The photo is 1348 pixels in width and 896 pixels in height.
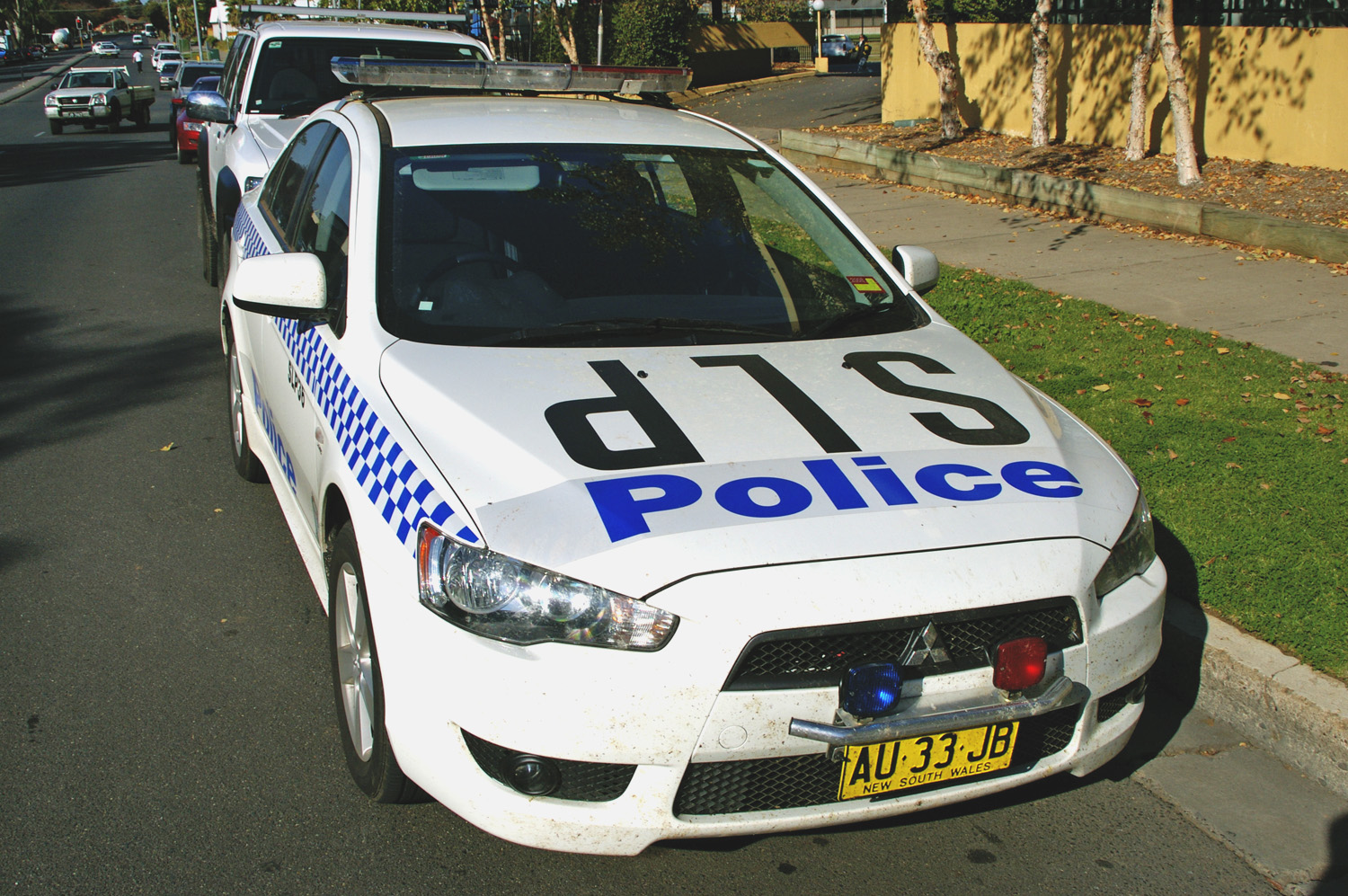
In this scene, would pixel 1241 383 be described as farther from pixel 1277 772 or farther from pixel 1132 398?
pixel 1277 772

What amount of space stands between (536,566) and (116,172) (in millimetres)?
18570

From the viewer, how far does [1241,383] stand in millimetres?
5871

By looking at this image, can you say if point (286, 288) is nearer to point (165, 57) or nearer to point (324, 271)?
point (324, 271)

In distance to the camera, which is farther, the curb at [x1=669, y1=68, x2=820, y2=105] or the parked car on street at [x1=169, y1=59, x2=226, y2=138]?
the curb at [x1=669, y1=68, x2=820, y2=105]

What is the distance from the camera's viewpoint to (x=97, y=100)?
27688 mm

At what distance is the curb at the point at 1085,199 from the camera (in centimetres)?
900

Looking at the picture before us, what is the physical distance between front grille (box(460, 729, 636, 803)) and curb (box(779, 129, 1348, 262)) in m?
8.27

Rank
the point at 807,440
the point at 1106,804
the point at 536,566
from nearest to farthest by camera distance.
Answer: the point at 536,566 → the point at 807,440 → the point at 1106,804

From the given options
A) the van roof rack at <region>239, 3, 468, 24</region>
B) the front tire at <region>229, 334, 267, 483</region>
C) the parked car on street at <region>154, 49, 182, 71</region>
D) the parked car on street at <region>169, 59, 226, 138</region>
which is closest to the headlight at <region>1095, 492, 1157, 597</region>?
the front tire at <region>229, 334, 267, 483</region>

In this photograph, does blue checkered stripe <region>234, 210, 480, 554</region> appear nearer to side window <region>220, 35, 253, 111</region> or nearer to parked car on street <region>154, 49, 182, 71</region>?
side window <region>220, 35, 253, 111</region>

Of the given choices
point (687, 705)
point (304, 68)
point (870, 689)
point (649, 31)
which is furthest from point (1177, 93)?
point (649, 31)

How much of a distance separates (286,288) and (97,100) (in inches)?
1126

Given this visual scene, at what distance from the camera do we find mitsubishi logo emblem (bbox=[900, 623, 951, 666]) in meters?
2.45

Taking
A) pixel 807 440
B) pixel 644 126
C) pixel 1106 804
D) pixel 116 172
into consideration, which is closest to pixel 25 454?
pixel 644 126
